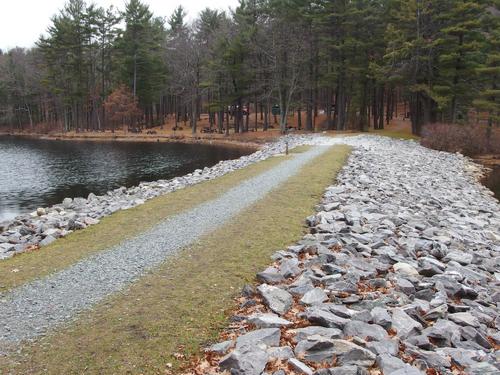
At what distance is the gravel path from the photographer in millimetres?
5916

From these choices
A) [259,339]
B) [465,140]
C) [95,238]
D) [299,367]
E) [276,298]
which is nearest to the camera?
[299,367]

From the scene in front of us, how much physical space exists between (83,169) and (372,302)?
1241 inches

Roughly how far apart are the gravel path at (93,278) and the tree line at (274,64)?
32.0m

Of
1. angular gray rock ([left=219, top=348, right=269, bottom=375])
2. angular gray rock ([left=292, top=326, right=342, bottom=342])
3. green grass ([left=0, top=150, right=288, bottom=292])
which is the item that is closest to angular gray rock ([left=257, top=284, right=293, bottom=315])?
angular gray rock ([left=292, top=326, right=342, bottom=342])

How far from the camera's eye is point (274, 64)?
53875 millimetres

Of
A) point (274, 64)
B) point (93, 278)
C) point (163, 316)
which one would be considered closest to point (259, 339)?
point (163, 316)

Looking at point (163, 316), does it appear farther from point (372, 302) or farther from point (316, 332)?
point (372, 302)

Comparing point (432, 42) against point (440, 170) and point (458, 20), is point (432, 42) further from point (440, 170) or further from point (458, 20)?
point (440, 170)

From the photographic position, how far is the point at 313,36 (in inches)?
2124

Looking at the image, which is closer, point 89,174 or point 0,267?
point 0,267

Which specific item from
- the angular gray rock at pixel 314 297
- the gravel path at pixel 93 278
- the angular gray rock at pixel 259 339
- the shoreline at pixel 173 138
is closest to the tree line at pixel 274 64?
the shoreline at pixel 173 138

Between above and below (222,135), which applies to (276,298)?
below

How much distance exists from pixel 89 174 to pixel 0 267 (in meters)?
24.6

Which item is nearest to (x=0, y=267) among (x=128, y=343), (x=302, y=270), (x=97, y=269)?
(x=97, y=269)
